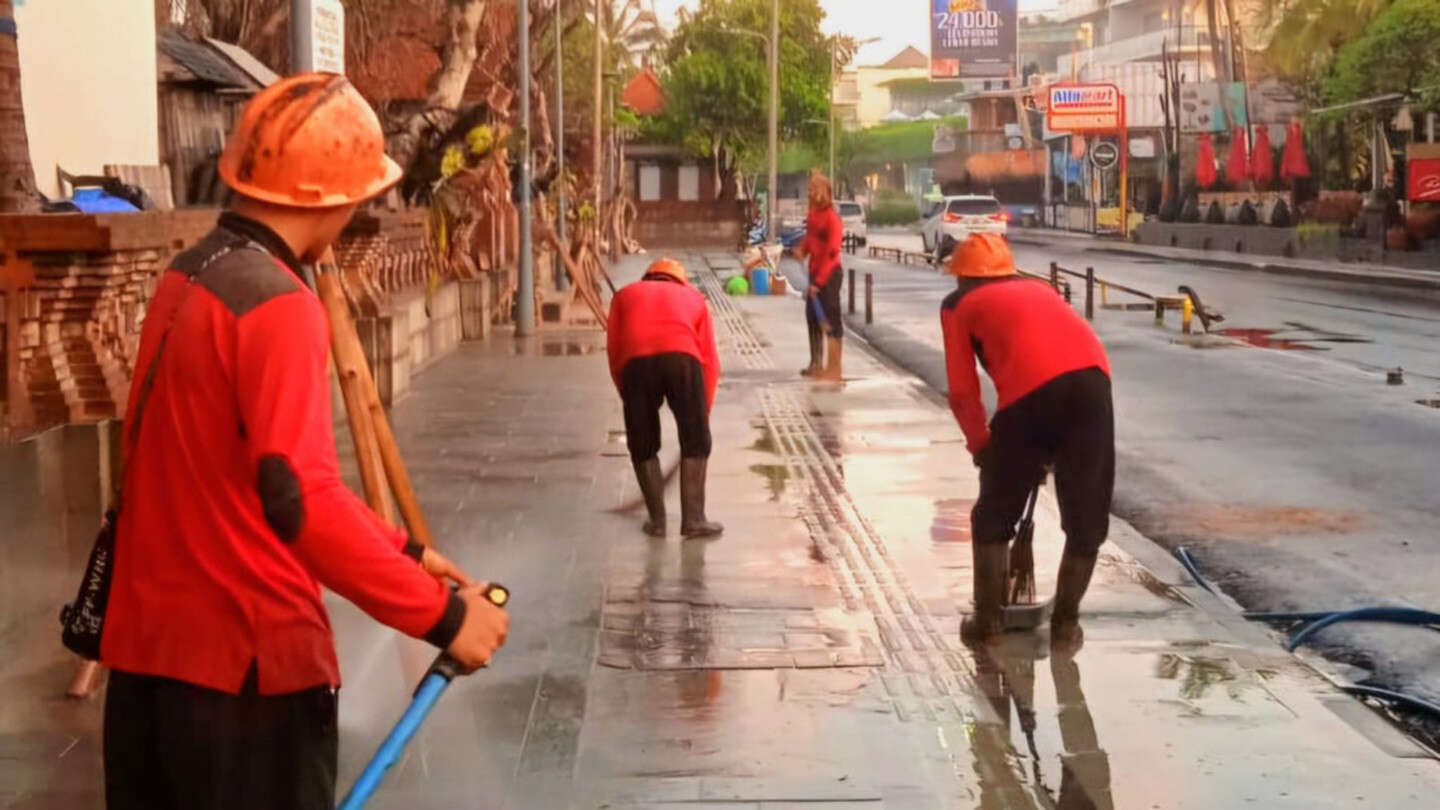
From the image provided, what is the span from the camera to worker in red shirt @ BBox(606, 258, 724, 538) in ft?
33.3

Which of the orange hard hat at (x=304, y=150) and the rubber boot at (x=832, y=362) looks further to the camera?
the rubber boot at (x=832, y=362)

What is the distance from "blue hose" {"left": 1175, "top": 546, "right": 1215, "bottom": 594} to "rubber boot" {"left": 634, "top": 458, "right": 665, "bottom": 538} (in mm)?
2613

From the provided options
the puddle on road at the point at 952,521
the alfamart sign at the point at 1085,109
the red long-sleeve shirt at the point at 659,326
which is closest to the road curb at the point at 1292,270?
the alfamart sign at the point at 1085,109

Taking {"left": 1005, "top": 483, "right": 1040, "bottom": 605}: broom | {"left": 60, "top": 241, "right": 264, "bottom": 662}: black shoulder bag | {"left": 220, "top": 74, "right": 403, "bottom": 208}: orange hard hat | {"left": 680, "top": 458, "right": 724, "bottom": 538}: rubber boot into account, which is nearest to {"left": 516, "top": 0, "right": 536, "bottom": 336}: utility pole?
{"left": 680, "top": 458, "right": 724, "bottom": 538}: rubber boot

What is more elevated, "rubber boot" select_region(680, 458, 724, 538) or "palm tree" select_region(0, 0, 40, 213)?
"palm tree" select_region(0, 0, 40, 213)

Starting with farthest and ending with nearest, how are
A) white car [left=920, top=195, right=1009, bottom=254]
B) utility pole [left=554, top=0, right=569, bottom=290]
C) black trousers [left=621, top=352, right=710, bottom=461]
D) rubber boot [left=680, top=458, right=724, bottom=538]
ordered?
white car [left=920, top=195, right=1009, bottom=254]
utility pole [left=554, top=0, right=569, bottom=290]
rubber boot [left=680, top=458, right=724, bottom=538]
black trousers [left=621, top=352, right=710, bottom=461]

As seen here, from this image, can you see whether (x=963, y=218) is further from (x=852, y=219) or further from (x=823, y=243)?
(x=823, y=243)

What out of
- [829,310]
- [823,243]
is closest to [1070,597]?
[823,243]

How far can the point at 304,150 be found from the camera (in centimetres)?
346

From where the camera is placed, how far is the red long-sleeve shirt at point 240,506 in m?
3.20

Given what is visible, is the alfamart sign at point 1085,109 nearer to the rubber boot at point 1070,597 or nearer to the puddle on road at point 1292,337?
the puddle on road at point 1292,337

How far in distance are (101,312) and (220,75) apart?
8573 millimetres

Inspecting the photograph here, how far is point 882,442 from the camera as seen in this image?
14.4 metres

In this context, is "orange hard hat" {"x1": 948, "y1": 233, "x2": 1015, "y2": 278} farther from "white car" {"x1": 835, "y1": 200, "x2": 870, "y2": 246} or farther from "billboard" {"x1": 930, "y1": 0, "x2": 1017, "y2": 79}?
"billboard" {"x1": 930, "y1": 0, "x2": 1017, "y2": 79}
